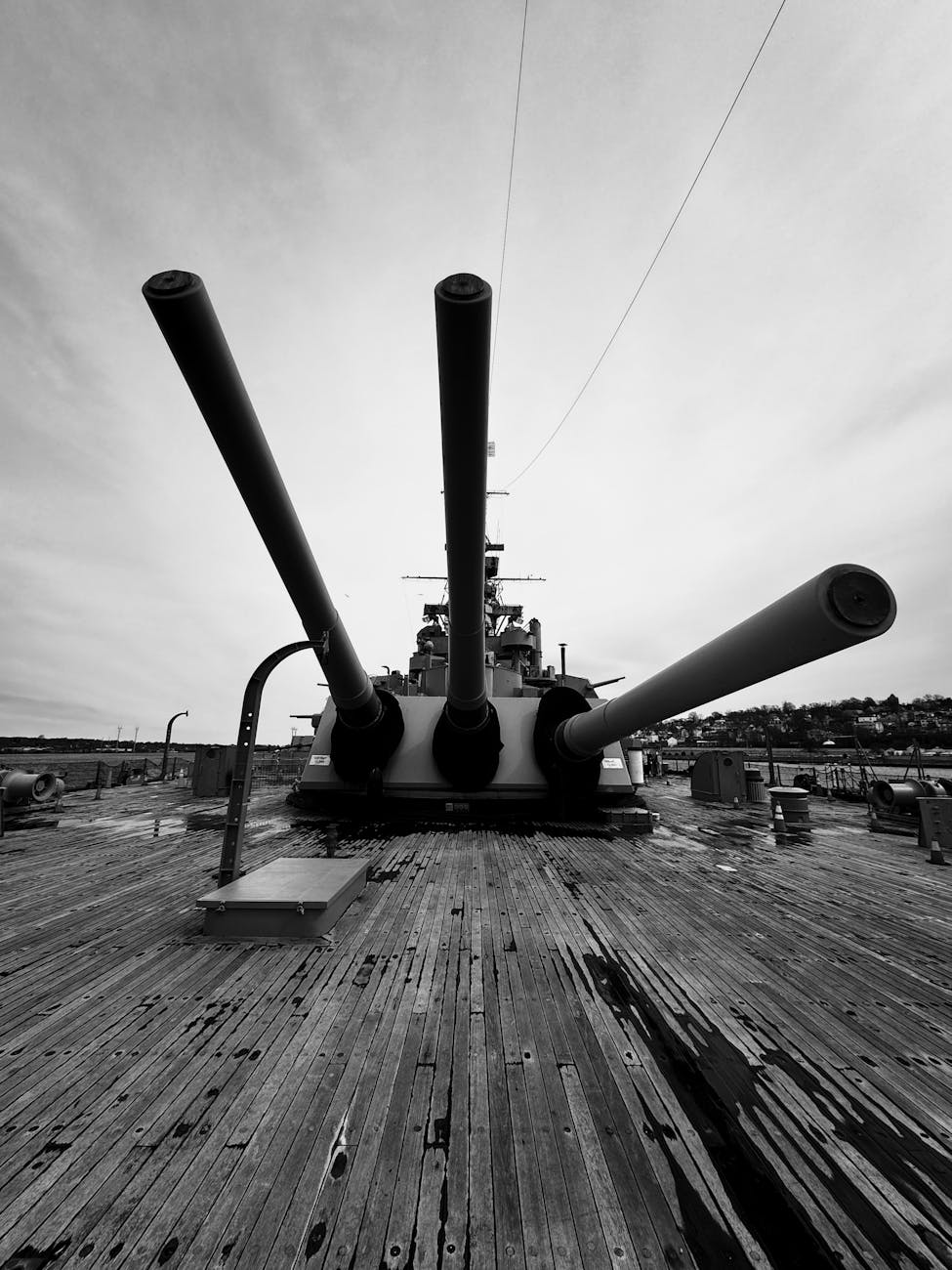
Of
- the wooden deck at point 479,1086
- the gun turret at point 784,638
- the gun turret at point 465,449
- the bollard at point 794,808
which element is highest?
the gun turret at point 465,449

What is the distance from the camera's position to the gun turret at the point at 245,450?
254cm

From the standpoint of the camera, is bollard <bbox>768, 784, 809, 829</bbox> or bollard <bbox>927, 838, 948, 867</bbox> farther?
bollard <bbox>768, 784, 809, 829</bbox>

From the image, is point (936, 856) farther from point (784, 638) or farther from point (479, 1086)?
point (479, 1086)

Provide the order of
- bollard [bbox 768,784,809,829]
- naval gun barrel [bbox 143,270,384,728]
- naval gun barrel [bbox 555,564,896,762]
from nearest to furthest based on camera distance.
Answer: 1. naval gun barrel [bbox 555,564,896,762]
2. naval gun barrel [bbox 143,270,384,728]
3. bollard [bbox 768,784,809,829]

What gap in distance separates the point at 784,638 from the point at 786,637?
0.05 feet

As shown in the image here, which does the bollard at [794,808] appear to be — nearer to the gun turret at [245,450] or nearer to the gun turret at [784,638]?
the gun turret at [784,638]

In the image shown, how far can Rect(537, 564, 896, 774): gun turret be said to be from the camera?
7.14 ft

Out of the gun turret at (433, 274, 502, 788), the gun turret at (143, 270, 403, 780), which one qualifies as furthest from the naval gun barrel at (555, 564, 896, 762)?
the gun turret at (143, 270, 403, 780)

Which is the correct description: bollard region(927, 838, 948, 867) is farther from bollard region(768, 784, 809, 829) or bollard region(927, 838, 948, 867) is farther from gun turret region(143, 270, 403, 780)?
gun turret region(143, 270, 403, 780)

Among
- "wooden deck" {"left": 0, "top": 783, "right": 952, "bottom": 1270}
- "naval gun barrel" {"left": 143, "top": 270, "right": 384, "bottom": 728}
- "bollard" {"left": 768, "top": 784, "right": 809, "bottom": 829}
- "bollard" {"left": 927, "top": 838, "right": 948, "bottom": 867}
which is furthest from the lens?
"bollard" {"left": 768, "top": 784, "right": 809, "bottom": 829}

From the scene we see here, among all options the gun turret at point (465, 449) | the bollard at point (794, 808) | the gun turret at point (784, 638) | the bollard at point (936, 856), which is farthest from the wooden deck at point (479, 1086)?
the bollard at point (794, 808)

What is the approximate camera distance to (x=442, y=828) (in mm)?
7449

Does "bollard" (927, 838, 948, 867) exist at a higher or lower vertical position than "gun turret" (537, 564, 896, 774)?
lower

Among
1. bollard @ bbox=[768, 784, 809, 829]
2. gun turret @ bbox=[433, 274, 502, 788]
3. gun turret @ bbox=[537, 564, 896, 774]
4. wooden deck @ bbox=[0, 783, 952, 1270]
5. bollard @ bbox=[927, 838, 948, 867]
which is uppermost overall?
gun turret @ bbox=[433, 274, 502, 788]
